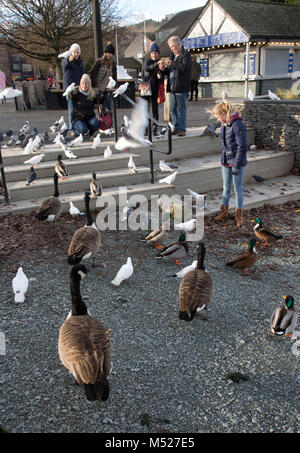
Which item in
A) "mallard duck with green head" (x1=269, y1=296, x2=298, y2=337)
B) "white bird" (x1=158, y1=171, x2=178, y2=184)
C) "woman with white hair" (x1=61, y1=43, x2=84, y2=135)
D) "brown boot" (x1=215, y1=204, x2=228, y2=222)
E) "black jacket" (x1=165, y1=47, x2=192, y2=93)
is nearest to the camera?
"mallard duck with green head" (x1=269, y1=296, x2=298, y2=337)

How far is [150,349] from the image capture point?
12.7ft

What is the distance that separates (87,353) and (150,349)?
1071 millimetres

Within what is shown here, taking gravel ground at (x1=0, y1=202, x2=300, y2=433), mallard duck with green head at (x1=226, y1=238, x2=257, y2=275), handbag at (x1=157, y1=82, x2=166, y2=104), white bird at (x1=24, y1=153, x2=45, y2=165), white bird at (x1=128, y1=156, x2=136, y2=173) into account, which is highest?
handbag at (x1=157, y1=82, x2=166, y2=104)

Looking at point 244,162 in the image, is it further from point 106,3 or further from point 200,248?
point 106,3

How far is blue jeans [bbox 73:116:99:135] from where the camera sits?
924cm

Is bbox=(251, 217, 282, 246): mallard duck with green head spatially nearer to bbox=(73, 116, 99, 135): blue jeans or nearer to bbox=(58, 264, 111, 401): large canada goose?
bbox=(58, 264, 111, 401): large canada goose

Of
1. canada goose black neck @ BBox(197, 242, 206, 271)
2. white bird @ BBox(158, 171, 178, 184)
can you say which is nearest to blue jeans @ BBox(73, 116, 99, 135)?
white bird @ BBox(158, 171, 178, 184)

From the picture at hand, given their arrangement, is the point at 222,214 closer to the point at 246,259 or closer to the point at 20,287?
the point at 246,259

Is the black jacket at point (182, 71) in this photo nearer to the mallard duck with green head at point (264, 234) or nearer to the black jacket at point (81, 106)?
the black jacket at point (81, 106)

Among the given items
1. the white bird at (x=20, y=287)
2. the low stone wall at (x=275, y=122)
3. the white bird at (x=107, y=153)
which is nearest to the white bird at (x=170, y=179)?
the white bird at (x=107, y=153)

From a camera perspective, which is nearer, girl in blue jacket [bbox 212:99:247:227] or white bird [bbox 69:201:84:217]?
girl in blue jacket [bbox 212:99:247:227]

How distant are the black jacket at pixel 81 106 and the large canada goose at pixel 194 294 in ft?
19.9

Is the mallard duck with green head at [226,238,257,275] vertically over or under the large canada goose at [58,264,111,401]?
under

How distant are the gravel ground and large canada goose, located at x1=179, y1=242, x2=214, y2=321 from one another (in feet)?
0.89
